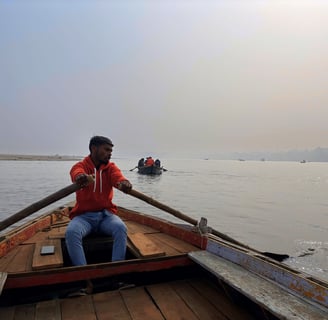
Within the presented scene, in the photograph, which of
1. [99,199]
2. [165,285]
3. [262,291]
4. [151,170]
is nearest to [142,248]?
[165,285]

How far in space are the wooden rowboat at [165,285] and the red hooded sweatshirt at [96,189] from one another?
47 centimetres

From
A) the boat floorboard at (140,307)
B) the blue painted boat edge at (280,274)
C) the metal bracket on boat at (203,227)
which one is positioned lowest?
the boat floorboard at (140,307)

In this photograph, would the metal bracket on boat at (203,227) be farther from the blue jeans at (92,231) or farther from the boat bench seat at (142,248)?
the blue jeans at (92,231)

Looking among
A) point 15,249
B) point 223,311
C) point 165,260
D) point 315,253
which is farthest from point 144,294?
point 315,253

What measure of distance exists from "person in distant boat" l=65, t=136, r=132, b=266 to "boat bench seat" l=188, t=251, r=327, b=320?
1002 millimetres

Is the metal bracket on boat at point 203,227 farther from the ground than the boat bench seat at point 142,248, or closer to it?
farther from the ground

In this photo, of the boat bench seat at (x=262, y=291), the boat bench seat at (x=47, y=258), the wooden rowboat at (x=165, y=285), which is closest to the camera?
the boat bench seat at (x=262, y=291)

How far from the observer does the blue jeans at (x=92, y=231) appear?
2.98 meters

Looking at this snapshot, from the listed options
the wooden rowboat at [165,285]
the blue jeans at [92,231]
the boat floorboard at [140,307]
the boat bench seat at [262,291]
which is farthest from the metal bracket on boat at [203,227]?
the blue jeans at [92,231]

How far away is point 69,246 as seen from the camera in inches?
117

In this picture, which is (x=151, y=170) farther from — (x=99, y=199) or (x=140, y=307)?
(x=140, y=307)

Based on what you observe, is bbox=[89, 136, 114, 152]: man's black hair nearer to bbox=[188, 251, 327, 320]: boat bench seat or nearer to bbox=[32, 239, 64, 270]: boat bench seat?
bbox=[32, 239, 64, 270]: boat bench seat

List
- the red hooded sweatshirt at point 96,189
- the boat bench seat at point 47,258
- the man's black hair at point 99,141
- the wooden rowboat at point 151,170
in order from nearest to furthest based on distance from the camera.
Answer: the boat bench seat at point 47,258
the red hooded sweatshirt at point 96,189
the man's black hair at point 99,141
the wooden rowboat at point 151,170

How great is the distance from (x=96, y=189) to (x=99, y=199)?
5.4 inches
